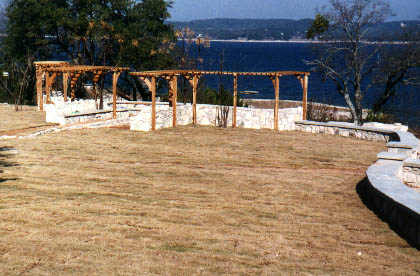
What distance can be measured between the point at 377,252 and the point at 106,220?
377 centimetres

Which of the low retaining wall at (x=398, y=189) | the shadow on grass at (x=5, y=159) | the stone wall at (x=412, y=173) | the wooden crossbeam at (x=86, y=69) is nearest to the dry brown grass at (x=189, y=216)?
the shadow on grass at (x=5, y=159)

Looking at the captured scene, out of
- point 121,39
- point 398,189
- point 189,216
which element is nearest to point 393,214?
point 398,189

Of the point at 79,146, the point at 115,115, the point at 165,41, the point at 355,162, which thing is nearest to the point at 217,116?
the point at 115,115

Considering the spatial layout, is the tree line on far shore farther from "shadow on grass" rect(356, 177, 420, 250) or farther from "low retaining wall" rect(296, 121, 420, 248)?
"shadow on grass" rect(356, 177, 420, 250)

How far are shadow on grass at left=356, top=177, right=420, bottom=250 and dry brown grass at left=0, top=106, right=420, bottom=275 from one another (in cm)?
15

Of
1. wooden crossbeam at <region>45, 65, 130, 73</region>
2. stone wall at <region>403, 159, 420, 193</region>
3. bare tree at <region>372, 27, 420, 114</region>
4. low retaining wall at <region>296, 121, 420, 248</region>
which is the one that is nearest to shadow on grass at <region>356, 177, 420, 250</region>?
low retaining wall at <region>296, 121, 420, 248</region>

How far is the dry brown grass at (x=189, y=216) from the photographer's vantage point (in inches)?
233

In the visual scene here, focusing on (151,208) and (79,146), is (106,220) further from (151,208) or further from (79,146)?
(79,146)

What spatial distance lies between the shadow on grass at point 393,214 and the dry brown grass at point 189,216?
5.8 inches

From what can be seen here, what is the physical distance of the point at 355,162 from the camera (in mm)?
13336

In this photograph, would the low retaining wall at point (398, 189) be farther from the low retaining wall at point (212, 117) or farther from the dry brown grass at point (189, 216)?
the low retaining wall at point (212, 117)

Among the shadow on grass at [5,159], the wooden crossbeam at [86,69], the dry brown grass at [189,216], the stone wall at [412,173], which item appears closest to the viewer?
the dry brown grass at [189,216]

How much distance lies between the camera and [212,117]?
2342 cm

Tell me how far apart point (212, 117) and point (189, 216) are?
1574 cm
